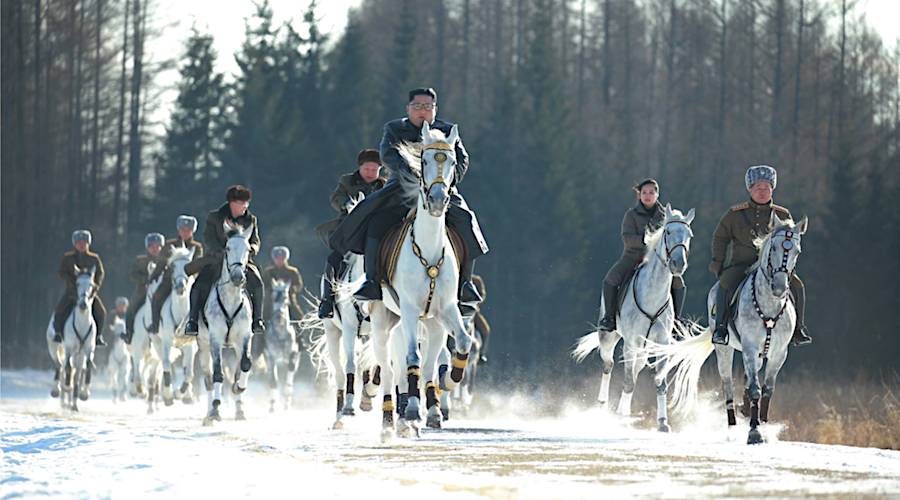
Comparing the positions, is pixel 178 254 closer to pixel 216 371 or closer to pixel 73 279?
pixel 73 279

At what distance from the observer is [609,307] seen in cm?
1453

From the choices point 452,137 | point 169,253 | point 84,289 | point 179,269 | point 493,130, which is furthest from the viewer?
point 493,130

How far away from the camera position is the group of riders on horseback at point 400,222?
10.3 m

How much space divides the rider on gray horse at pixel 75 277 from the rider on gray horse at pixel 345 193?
729 cm

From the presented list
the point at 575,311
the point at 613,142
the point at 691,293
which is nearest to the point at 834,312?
the point at 691,293

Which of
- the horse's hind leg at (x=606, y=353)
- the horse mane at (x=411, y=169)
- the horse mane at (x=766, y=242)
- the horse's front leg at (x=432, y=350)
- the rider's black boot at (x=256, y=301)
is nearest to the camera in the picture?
the horse mane at (x=411, y=169)

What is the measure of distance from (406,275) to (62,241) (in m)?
39.8

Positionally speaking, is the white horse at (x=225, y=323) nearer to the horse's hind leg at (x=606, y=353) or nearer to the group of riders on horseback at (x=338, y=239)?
the group of riders on horseback at (x=338, y=239)

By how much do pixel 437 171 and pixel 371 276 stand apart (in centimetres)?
157

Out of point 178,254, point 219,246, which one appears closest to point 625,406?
point 219,246

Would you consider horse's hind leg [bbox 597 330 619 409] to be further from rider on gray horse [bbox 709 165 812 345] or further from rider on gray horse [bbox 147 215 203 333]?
rider on gray horse [bbox 147 215 203 333]

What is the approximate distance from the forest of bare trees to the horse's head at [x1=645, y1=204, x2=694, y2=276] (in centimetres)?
2763

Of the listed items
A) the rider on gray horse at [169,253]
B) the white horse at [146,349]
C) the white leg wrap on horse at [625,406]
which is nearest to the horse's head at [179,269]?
the rider on gray horse at [169,253]

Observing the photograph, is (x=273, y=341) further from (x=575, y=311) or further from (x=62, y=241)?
(x=62, y=241)
